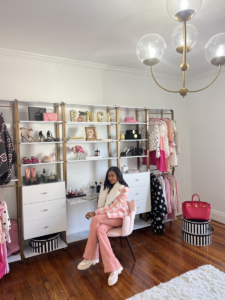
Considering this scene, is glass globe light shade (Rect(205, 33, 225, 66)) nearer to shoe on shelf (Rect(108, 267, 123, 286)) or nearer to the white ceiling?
the white ceiling

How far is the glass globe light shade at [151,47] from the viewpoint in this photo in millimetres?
1557

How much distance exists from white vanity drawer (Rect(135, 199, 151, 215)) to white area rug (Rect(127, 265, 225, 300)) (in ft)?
4.22

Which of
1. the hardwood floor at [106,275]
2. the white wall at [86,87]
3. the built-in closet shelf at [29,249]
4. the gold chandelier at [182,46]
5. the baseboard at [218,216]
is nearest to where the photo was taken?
the gold chandelier at [182,46]

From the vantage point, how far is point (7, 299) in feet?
7.56

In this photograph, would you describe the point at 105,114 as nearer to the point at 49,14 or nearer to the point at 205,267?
the point at 49,14

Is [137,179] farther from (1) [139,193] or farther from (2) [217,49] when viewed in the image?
(2) [217,49]

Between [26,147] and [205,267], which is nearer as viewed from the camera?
[205,267]

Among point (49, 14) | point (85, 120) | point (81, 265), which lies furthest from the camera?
point (85, 120)

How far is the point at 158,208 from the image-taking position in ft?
12.5

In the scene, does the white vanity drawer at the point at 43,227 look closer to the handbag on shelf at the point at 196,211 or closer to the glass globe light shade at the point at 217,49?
the handbag on shelf at the point at 196,211

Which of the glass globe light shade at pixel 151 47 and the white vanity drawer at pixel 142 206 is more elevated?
the glass globe light shade at pixel 151 47

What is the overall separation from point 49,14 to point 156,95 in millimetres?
2713

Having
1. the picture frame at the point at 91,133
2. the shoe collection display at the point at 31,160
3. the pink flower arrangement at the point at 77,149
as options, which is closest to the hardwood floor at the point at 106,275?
the shoe collection display at the point at 31,160

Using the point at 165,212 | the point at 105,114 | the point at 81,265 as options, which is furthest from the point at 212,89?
the point at 81,265
